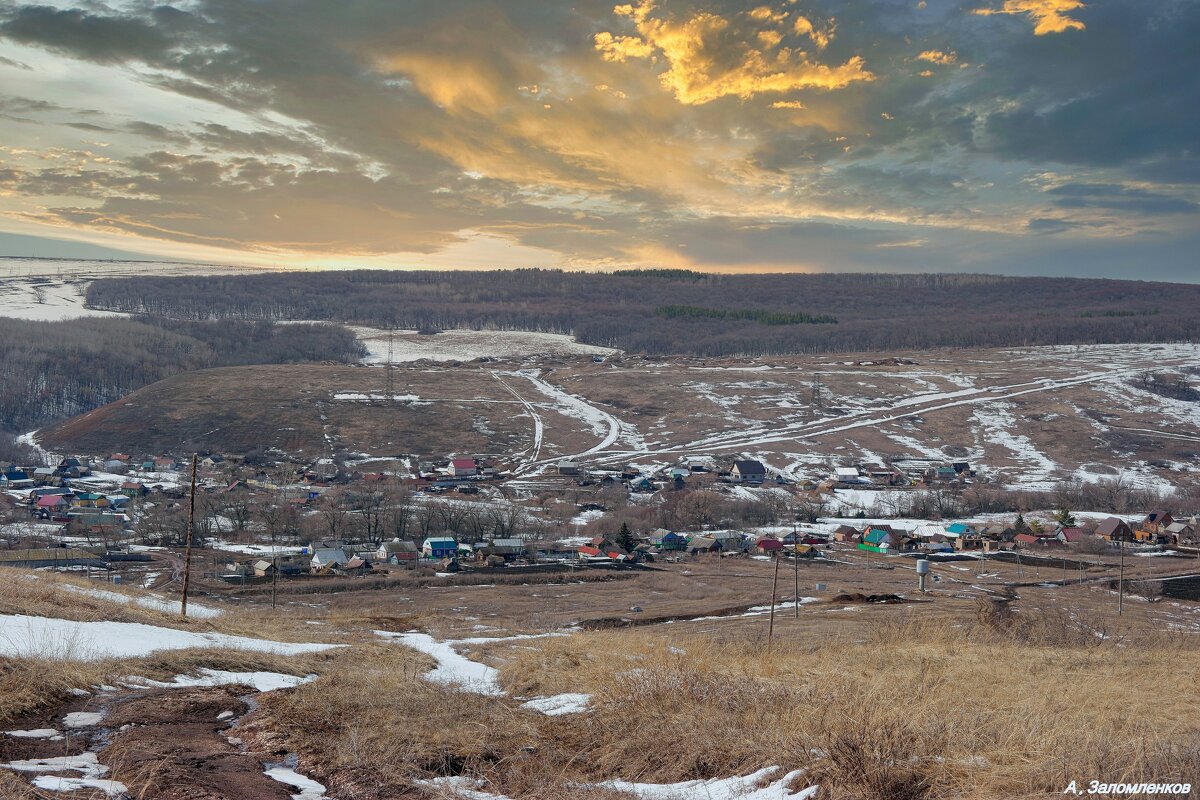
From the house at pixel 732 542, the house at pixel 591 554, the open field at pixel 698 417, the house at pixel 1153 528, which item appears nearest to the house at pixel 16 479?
the open field at pixel 698 417

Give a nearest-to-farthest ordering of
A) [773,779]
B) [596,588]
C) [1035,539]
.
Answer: [773,779] → [596,588] → [1035,539]

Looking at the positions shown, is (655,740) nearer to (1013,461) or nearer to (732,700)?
(732,700)

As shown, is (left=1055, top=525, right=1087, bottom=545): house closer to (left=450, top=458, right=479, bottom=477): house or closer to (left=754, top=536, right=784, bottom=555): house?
(left=754, top=536, right=784, bottom=555): house

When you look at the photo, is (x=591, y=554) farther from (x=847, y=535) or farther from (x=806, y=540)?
(x=847, y=535)

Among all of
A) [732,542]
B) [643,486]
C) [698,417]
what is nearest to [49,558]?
[732,542]

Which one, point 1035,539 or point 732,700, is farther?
point 1035,539

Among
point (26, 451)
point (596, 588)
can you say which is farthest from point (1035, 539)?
point (26, 451)
